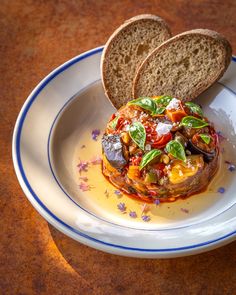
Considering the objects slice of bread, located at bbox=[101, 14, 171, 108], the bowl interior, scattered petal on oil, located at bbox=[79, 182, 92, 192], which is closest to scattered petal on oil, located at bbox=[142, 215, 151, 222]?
the bowl interior

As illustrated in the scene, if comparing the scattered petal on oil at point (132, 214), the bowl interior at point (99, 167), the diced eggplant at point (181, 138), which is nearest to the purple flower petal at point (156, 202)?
the bowl interior at point (99, 167)

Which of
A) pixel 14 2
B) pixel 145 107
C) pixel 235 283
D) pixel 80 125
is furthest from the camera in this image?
Result: pixel 14 2

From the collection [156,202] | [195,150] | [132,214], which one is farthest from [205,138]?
[132,214]

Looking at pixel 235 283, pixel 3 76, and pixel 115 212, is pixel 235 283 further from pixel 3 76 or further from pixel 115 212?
pixel 3 76

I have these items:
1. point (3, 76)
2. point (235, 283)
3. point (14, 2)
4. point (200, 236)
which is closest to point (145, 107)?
point (200, 236)

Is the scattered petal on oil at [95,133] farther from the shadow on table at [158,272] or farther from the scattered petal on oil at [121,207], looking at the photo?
the shadow on table at [158,272]

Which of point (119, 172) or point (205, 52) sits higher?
point (205, 52)

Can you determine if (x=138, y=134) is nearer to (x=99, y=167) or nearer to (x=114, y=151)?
(x=114, y=151)
